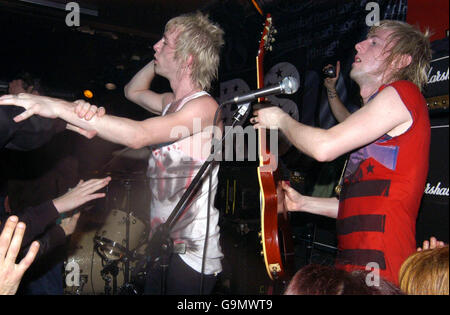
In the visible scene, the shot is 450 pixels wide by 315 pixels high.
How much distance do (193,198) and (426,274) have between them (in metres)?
1.24

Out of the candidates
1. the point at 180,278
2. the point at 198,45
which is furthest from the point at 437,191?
the point at 198,45

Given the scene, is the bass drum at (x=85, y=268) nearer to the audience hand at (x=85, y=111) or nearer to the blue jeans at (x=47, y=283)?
the blue jeans at (x=47, y=283)

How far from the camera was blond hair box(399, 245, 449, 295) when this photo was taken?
2.79ft

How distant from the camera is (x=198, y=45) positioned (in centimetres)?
223

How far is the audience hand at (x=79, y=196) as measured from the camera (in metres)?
1.95

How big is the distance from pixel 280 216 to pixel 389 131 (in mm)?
743

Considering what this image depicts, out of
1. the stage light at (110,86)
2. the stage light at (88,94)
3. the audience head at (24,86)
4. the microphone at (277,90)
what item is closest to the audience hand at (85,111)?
the microphone at (277,90)

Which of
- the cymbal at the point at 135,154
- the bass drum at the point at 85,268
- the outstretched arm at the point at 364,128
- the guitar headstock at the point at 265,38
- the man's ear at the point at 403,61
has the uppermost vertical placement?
the guitar headstock at the point at 265,38

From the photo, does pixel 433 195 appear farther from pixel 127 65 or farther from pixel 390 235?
pixel 127 65

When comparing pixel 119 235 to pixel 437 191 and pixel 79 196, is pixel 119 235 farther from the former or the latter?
pixel 437 191

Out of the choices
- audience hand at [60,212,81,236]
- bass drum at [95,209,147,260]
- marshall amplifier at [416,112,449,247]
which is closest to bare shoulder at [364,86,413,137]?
marshall amplifier at [416,112,449,247]

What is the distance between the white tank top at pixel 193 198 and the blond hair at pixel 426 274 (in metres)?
1.11

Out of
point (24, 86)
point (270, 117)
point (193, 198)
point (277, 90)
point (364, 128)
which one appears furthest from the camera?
point (24, 86)
